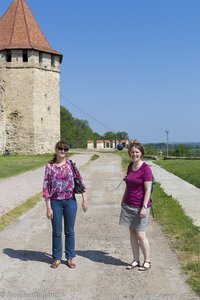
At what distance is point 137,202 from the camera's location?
5.58 meters

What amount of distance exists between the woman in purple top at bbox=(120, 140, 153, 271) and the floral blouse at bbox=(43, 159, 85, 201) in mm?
807

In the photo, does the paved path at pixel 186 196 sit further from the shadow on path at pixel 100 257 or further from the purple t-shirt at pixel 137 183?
the purple t-shirt at pixel 137 183

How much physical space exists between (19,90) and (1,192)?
96.0ft

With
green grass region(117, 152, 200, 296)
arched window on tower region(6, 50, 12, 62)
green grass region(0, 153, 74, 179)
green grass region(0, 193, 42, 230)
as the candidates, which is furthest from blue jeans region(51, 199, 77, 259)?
arched window on tower region(6, 50, 12, 62)

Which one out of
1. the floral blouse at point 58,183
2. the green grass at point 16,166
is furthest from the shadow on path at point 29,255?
the green grass at point 16,166

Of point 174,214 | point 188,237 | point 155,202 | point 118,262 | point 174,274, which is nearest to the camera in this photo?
point 174,274

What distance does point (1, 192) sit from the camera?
13.1 metres

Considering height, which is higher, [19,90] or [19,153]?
[19,90]

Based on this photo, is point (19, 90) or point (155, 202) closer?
point (155, 202)

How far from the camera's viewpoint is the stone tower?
40875mm

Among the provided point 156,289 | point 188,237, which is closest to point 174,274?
point 156,289

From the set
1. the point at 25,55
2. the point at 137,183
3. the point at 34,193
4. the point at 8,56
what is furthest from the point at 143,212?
the point at 8,56

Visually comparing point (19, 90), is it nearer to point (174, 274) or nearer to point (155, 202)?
point (155, 202)

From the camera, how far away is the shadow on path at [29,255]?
19.4 feet
